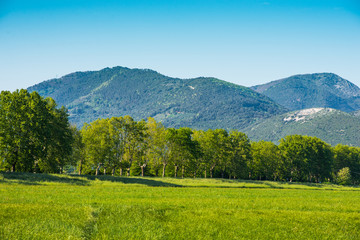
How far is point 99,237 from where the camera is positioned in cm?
1694

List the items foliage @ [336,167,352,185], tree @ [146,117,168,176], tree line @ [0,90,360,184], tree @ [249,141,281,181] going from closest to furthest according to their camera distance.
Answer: tree line @ [0,90,360,184] → tree @ [146,117,168,176] → tree @ [249,141,281,181] → foliage @ [336,167,352,185]

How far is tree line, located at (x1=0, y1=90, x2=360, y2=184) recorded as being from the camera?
58.6 metres

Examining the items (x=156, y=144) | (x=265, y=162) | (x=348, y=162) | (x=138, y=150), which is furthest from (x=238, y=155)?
(x=348, y=162)

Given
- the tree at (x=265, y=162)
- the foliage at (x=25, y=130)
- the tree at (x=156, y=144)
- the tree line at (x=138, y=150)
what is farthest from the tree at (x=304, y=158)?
the foliage at (x=25, y=130)

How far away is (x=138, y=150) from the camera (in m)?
90.4

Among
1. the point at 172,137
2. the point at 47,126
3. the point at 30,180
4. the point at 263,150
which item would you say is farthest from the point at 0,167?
the point at 263,150

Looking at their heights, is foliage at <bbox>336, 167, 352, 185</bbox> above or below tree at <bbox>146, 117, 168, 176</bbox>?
below

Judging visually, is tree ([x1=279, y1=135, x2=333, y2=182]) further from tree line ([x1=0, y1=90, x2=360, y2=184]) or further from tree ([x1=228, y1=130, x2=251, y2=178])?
tree ([x1=228, y1=130, x2=251, y2=178])

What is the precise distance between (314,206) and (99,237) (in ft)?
84.3

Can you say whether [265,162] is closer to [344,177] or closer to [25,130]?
[344,177]

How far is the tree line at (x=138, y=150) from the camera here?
5862 centimetres

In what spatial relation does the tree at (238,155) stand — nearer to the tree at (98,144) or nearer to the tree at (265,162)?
the tree at (265,162)

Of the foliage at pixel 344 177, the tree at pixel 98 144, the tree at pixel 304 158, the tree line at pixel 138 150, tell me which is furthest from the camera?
the foliage at pixel 344 177

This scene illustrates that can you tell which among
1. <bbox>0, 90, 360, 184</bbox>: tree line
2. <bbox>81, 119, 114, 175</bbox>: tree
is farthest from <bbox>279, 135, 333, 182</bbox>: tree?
<bbox>81, 119, 114, 175</bbox>: tree
